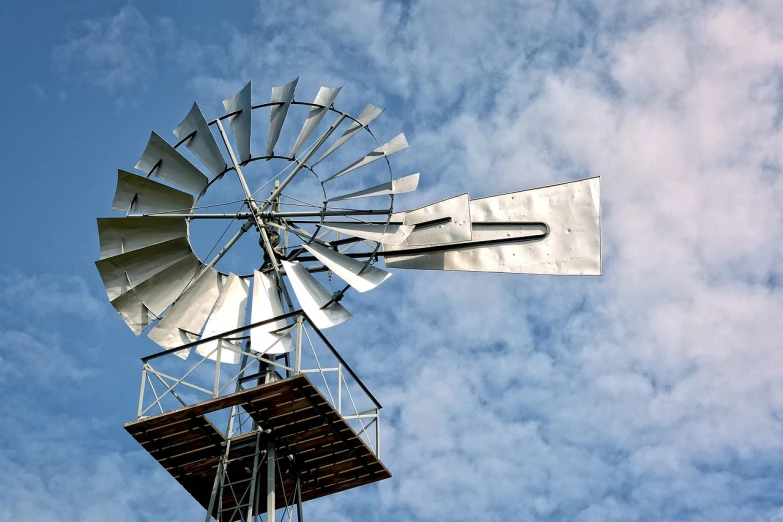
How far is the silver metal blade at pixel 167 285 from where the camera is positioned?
19.7 meters

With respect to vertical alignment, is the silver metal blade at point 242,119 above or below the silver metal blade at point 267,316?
above

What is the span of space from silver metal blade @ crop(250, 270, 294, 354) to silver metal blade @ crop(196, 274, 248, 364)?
48 centimetres

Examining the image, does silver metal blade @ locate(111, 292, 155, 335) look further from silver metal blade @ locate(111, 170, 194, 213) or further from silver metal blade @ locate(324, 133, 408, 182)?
silver metal blade @ locate(324, 133, 408, 182)

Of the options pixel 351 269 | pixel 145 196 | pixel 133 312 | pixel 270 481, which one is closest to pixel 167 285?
pixel 133 312

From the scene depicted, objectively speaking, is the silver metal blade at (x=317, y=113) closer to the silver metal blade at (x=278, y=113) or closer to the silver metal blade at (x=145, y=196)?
the silver metal blade at (x=278, y=113)

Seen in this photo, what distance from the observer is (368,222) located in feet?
64.4

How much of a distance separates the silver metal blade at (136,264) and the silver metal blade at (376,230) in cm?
253

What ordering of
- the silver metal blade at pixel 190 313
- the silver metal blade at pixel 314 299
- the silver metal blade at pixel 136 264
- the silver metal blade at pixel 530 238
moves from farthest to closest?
the silver metal blade at pixel 530 238 < the silver metal blade at pixel 136 264 < the silver metal blade at pixel 190 313 < the silver metal blade at pixel 314 299

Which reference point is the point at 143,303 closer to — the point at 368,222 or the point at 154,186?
the point at 154,186

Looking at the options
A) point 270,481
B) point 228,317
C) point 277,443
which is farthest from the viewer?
point 228,317

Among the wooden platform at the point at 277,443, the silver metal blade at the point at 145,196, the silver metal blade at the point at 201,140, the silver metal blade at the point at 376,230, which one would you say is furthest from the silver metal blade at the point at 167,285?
the wooden platform at the point at 277,443

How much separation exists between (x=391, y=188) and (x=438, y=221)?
1.11 metres

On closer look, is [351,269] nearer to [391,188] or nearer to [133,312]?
[391,188]

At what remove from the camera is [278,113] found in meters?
20.5
